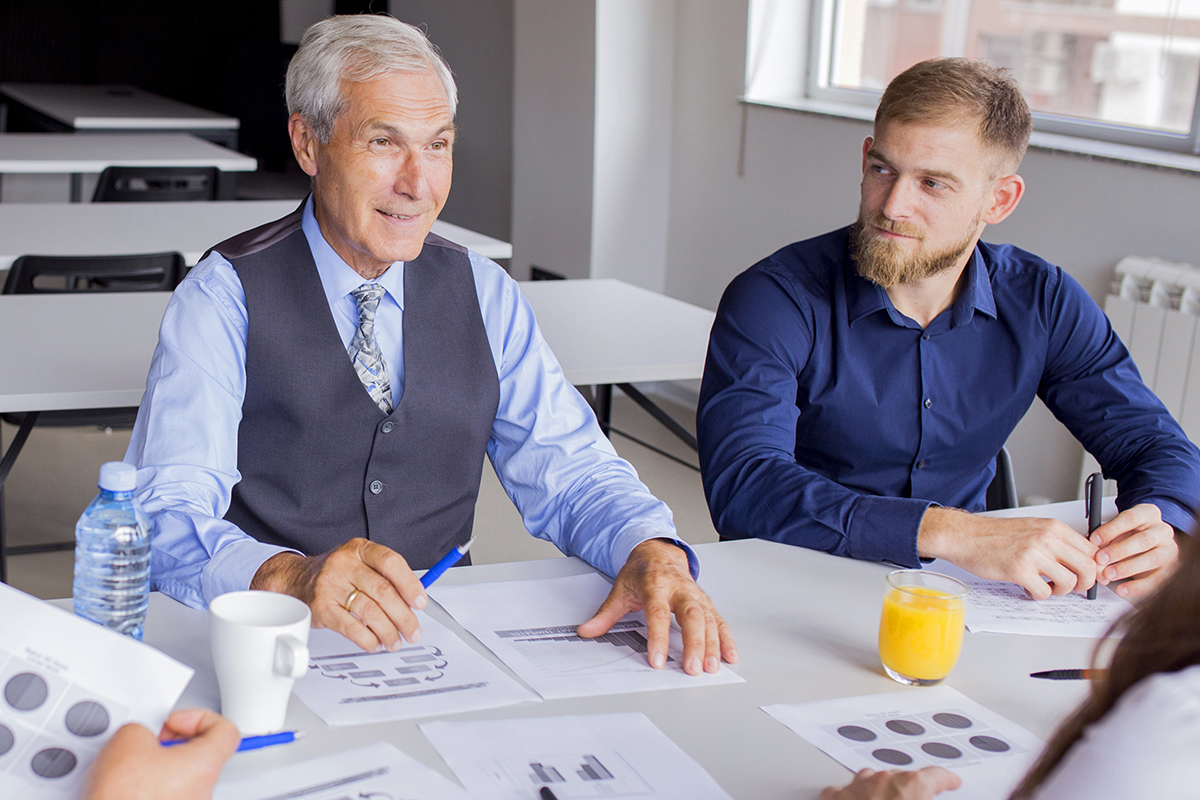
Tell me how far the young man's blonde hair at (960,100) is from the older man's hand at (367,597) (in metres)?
1.05

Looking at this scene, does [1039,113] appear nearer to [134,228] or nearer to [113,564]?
[134,228]

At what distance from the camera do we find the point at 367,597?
114 centimetres

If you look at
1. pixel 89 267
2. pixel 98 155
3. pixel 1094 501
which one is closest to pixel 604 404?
pixel 89 267

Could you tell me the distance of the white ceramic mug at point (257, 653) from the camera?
0.96 metres

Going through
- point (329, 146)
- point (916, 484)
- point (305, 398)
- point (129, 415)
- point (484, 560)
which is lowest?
point (484, 560)

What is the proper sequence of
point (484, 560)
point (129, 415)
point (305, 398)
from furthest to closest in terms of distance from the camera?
1. point (484, 560)
2. point (129, 415)
3. point (305, 398)

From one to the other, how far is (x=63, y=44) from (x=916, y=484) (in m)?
7.73

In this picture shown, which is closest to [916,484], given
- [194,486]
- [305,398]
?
[305,398]

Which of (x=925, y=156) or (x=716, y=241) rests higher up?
(x=925, y=156)

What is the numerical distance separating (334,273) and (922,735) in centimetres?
96

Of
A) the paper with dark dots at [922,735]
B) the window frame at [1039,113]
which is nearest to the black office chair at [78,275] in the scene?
the paper with dark dots at [922,735]

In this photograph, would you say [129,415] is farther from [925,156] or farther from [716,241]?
[716,241]

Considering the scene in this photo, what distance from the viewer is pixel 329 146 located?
160 cm

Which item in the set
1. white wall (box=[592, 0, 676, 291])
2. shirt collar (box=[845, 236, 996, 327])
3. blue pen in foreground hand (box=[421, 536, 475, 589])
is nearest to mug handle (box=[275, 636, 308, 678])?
blue pen in foreground hand (box=[421, 536, 475, 589])
